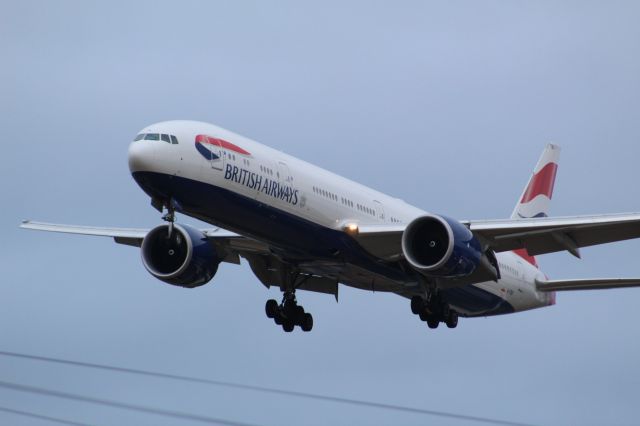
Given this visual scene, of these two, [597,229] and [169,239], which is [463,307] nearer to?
[597,229]

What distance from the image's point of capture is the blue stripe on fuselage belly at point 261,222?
4200cm

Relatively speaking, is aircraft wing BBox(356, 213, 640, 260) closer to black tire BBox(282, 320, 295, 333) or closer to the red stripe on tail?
black tire BBox(282, 320, 295, 333)

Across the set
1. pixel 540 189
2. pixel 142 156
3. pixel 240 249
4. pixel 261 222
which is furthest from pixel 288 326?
pixel 540 189

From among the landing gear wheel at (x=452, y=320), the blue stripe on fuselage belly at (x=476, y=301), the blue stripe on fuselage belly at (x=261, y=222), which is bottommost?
the landing gear wheel at (x=452, y=320)

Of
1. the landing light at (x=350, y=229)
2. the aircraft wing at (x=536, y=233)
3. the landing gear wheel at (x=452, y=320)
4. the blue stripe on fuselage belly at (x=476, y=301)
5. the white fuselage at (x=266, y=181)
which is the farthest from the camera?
the blue stripe on fuselage belly at (x=476, y=301)

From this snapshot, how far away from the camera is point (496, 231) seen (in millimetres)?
46938

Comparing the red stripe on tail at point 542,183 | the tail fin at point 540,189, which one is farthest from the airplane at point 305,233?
the red stripe on tail at point 542,183

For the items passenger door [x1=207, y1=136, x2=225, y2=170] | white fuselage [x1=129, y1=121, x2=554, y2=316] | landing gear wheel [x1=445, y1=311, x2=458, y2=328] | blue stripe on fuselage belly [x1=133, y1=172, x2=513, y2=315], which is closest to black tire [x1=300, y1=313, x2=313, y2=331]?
white fuselage [x1=129, y1=121, x2=554, y2=316]

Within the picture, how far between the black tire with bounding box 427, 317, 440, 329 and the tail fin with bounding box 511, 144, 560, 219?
1224cm

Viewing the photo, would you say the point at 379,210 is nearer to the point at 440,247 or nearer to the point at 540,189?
the point at 440,247

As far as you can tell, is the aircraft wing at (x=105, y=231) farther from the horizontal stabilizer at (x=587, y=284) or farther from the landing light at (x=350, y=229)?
the horizontal stabilizer at (x=587, y=284)

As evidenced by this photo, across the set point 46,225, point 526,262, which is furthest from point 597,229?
point 46,225

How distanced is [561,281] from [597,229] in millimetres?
8427

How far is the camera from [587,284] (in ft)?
171
